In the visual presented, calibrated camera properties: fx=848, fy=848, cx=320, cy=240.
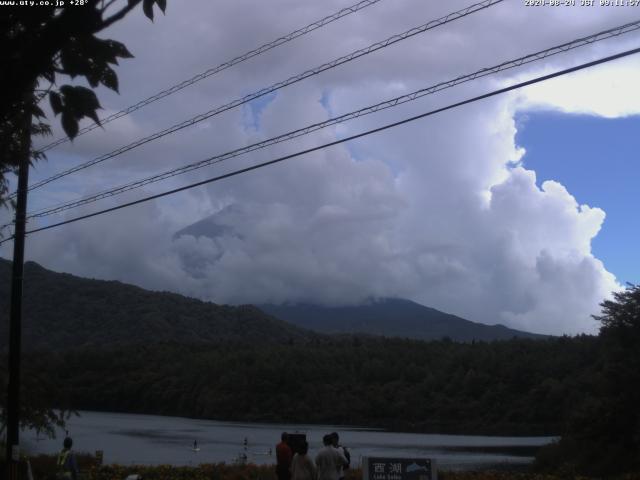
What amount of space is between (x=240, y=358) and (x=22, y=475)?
297 feet

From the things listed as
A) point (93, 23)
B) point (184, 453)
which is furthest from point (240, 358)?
point (93, 23)

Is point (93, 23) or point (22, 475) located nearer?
point (93, 23)

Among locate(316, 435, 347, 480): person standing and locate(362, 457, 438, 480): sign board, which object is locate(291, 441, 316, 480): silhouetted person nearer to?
locate(316, 435, 347, 480): person standing

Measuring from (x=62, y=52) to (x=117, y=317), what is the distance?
177217mm

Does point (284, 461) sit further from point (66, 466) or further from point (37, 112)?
point (37, 112)

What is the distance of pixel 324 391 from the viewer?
102875 millimetres

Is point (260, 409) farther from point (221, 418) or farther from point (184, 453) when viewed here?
point (184, 453)

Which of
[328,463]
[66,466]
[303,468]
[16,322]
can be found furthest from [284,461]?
[16,322]

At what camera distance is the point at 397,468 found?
13109 millimetres

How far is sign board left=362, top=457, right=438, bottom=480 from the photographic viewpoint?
12.9 m

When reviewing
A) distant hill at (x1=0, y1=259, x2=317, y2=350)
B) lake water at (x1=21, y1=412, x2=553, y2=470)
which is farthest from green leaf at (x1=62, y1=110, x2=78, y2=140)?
distant hill at (x1=0, y1=259, x2=317, y2=350)

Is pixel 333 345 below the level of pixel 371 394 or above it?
above

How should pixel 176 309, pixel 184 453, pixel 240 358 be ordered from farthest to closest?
→ pixel 176 309
pixel 240 358
pixel 184 453

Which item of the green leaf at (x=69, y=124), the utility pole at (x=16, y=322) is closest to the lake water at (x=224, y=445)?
the utility pole at (x=16, y=322)
